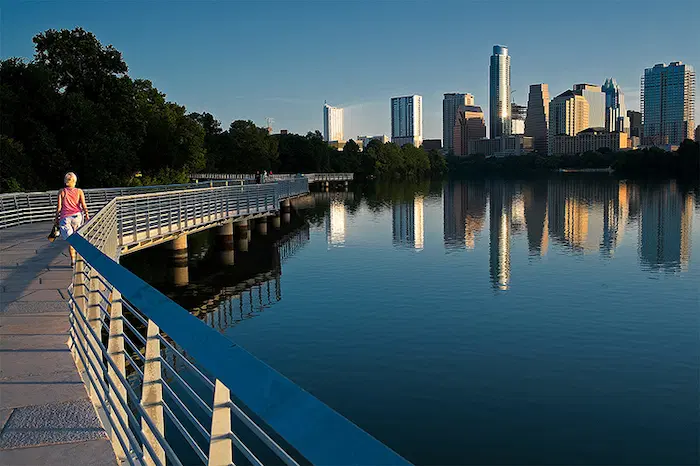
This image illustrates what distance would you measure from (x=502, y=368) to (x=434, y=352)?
1.70m

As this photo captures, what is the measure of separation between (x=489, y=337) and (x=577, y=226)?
85.4 feet

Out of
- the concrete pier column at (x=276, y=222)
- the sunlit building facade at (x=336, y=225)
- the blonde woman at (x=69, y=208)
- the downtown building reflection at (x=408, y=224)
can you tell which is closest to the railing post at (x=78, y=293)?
the blonde woman at (x=69, y=208)

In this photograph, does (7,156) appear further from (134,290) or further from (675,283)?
(134,290)

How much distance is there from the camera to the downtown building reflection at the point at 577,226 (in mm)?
28416

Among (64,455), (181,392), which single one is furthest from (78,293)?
(181,392)

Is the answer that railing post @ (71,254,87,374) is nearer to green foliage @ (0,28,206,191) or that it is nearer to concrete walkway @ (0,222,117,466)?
concrete walkway @ (0,222,117,466)

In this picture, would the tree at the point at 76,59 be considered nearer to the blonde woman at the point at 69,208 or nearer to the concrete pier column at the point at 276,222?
the concrete pier column at the point at 276,222

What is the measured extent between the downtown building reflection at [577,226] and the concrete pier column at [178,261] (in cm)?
1124

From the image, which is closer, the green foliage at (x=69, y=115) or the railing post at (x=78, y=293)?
the railing post at (x=78, y=293)

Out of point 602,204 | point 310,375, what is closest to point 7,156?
point 310,375

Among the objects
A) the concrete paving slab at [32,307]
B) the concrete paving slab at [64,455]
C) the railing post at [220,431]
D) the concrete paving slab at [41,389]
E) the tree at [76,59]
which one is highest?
the tree at [76,59]

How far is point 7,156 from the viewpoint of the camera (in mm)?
35500

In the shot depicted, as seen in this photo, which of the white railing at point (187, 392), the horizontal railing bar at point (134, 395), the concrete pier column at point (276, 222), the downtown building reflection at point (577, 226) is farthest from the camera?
the concrete pier column at point (276, 222)

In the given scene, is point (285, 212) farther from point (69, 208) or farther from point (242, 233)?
point (69, 208)
